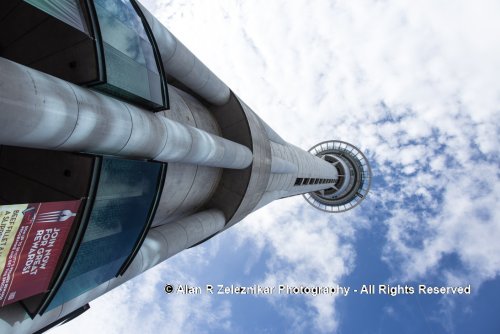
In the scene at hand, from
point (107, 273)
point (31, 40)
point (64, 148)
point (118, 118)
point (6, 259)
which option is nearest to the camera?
point (6, 259)

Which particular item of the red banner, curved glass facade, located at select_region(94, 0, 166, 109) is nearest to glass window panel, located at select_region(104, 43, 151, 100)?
curved glass facade, located at select_region(94, 0, 166, 109)

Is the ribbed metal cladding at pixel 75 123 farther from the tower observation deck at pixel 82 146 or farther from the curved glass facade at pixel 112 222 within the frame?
the curved glass facade at pixel 112 222

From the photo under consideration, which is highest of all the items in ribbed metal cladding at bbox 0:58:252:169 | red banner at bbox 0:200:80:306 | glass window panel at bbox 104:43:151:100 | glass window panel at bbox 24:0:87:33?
glass window panel at bbox 24:0:87:33

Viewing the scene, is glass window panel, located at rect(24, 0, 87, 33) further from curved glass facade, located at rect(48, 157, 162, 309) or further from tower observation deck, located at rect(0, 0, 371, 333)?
curved glass facade, located at rect(48, 157, 162, 309)

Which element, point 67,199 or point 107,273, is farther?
point 107,273

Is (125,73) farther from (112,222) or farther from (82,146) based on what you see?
(112,222)

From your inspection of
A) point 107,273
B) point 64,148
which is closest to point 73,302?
point 107,273

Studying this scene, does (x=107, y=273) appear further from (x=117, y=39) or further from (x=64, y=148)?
(x=117, y=39)
